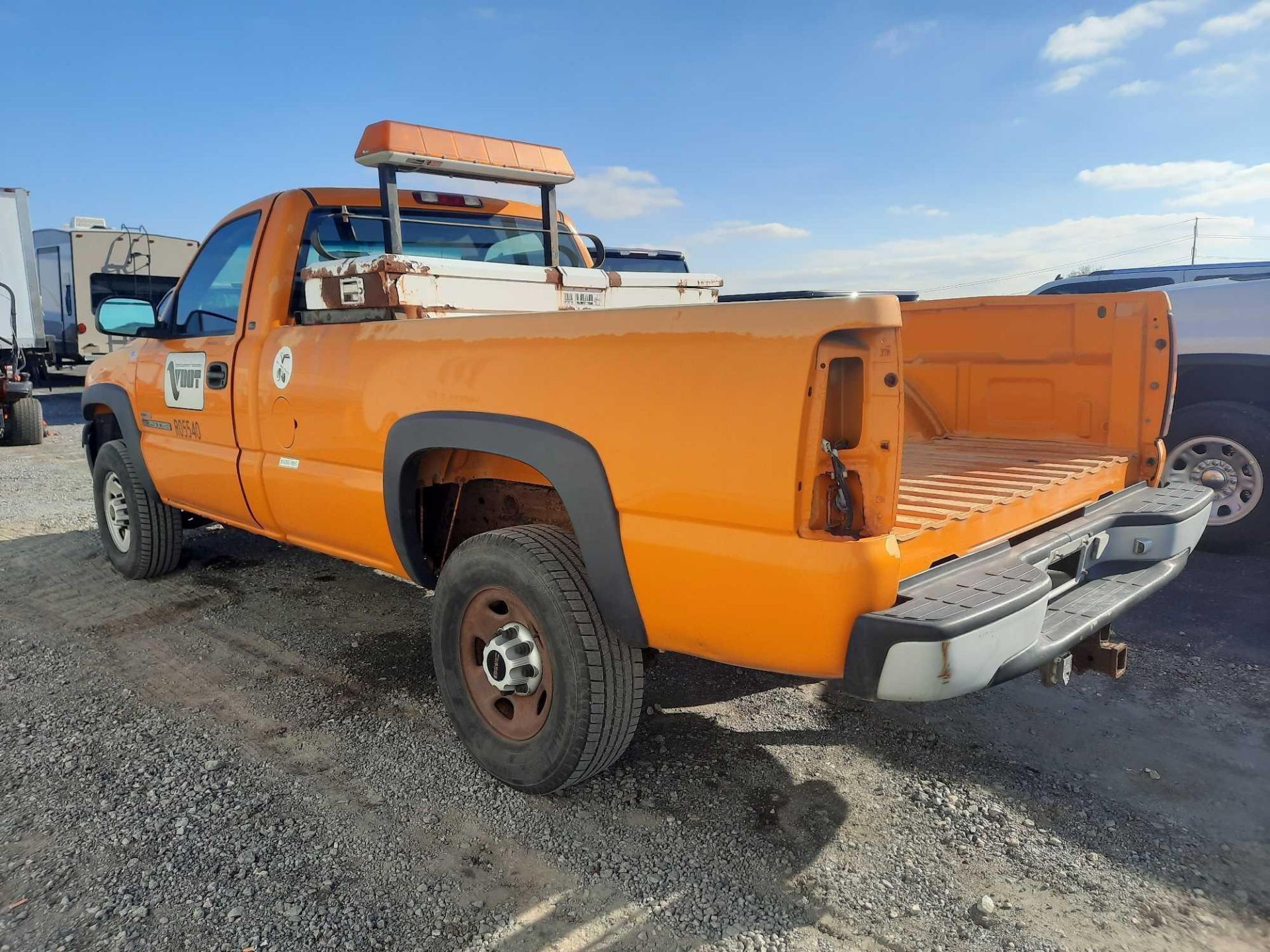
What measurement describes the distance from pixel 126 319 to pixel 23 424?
8.62m

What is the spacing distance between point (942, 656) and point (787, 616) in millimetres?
360

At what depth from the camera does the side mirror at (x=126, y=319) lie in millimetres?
4441

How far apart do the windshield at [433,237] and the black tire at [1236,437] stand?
12.7 feet

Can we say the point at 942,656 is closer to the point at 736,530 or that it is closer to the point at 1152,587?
the point at 736,530

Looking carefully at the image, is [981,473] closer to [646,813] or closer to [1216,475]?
[646,813]

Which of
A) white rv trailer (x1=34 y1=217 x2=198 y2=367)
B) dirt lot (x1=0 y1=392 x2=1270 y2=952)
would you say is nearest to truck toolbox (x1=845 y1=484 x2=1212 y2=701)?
dirt lot (x1=0 y1=392 x2=1270 y2=952)

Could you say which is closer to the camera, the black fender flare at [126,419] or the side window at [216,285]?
the side window at [216,285]

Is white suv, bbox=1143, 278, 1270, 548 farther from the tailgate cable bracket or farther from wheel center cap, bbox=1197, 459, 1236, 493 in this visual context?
the tailgate cable bracket

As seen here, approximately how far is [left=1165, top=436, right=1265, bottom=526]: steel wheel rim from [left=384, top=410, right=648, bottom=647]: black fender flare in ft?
13.9

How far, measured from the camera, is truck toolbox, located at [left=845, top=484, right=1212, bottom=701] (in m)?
2.02

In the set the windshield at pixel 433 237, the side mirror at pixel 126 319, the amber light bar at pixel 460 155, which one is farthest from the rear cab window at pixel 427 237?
the side mirror at pixel 126 319

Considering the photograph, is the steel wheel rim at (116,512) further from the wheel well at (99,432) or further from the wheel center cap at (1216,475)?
the wheel center cap at (1216,475)

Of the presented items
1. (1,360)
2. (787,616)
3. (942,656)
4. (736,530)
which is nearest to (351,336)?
(736,530)

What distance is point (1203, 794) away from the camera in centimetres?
285
